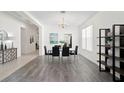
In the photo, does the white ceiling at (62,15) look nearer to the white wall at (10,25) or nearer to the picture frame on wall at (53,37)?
the white wall at (10,25)

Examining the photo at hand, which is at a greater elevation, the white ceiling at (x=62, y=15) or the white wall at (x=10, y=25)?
the white ceiling at (x=62, y=15)

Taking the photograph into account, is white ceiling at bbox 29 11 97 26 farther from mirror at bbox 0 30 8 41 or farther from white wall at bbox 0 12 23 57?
mirror at bbox 0 30 8 41

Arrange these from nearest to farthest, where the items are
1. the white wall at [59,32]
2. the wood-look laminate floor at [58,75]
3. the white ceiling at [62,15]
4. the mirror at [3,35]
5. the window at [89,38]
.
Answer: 1. the wood-look laminate floor at [58,75]
2. the white ceiling at [62,15]
3. the mirror at [3,35]
4. the window at [89,38]
5. the white wall at [59,32]

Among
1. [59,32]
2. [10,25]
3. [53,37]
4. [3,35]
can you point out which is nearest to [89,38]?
[59,32]

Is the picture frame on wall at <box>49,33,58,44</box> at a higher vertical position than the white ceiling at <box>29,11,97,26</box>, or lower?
lower

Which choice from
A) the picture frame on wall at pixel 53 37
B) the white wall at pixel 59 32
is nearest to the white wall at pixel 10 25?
the white wall at pixel 59 32

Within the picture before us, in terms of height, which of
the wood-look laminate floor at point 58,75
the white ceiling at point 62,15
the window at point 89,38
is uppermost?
the white ceiling at point 62,15

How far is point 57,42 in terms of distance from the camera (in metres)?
13.8

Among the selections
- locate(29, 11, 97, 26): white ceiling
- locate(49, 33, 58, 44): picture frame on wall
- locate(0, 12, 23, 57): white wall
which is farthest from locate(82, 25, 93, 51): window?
locate(0, 12, 23, 57): white wall

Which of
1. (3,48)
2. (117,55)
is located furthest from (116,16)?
(3,48)

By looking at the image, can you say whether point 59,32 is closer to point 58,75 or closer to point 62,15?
point 62,15

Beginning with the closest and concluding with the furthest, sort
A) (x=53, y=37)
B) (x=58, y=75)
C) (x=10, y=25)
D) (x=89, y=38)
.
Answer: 1. (x=58, y=75)
2. (x=10, y=25)
3. (x=89, y=38)
4. (x=53, y=37)
